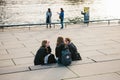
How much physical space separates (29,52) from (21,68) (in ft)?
11.1

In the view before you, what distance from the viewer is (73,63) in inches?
468

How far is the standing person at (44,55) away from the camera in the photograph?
37.7 ft

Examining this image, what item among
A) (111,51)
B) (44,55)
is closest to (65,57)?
(44,55)

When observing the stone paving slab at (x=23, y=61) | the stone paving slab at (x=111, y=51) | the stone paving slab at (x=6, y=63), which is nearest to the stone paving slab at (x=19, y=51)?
the stone paving slab at (x=23, y=61)

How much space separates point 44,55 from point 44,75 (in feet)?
4.64

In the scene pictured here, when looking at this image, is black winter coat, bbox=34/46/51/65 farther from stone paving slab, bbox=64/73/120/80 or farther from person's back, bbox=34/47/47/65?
stone paving slab, bbox=64/73/120/80

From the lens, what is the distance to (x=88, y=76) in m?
10.2

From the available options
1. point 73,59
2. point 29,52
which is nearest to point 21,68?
point 73,59

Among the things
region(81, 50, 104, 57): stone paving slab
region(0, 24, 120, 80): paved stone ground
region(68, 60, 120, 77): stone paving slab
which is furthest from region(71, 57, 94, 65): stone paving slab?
region(81, 50, 104, 57): stone paving slab

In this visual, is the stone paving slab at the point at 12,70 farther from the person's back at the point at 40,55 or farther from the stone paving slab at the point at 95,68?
the stone paving slab at the point at 95,68

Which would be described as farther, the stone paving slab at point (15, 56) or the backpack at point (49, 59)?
the stone paving slab at point (15, 56)

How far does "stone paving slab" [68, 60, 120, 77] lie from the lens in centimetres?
1062

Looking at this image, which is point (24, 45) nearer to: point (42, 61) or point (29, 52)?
point (29, 52)

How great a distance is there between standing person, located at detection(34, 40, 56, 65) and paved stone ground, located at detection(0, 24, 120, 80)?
0.36 m
